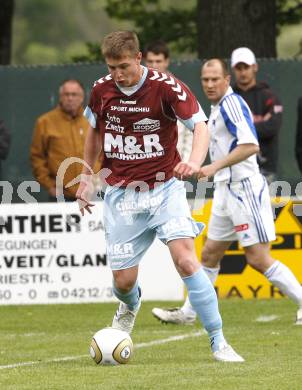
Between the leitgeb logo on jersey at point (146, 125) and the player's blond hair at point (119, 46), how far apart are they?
0.55 m

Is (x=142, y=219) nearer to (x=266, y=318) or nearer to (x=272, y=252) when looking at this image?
(x=266, y=318)

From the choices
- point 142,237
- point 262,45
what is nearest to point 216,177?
point 142,237

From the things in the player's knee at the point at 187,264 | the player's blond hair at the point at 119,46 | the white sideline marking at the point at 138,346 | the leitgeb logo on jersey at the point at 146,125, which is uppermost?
the player's blond hair at the point at 119,46

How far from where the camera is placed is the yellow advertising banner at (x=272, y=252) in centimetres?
1426

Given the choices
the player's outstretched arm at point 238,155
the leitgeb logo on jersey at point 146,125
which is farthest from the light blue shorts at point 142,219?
the player's outstretched arm at point 238,155

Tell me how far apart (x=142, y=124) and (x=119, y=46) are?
69 cm

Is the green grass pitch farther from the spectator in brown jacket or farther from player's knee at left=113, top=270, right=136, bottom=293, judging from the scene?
the spectator in brown jacket

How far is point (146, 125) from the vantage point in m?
9.12

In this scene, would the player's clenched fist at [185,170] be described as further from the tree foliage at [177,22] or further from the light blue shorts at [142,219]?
the tree foliage at [177,22]

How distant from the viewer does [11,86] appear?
15492mm

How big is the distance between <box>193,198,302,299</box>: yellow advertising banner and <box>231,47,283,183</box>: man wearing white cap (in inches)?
19.0

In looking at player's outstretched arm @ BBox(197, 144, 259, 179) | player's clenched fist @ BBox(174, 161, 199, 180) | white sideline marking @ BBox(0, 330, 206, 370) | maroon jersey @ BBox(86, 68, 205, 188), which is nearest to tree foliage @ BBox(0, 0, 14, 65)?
white sideline marking @ BBox(0, 330, 206, 370)

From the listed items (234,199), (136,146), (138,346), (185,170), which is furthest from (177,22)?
(185,170)

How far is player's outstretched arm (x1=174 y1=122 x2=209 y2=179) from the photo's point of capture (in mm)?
8375
